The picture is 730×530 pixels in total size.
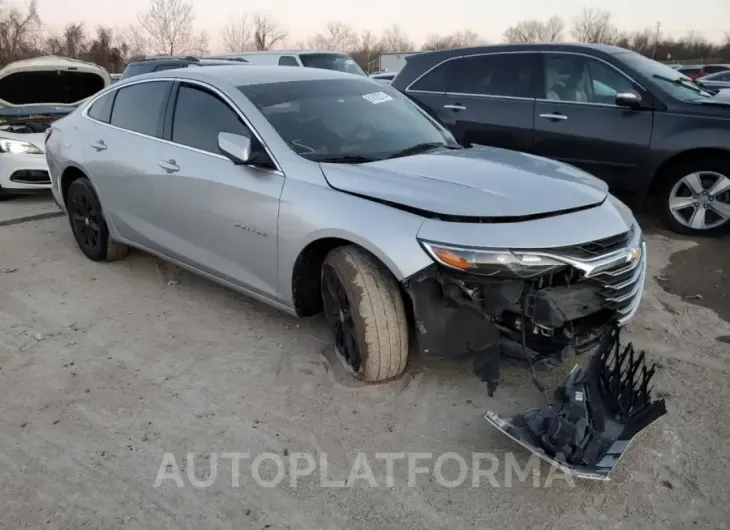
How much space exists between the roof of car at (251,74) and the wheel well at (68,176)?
1174 mm

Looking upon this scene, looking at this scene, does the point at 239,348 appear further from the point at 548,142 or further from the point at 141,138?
the point at 548,142

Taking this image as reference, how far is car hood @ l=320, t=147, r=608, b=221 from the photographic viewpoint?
289 cm

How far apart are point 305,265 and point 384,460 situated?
1.14m

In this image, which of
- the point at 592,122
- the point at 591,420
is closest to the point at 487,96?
the point at 592,122

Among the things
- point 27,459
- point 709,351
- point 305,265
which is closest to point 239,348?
point 305,265

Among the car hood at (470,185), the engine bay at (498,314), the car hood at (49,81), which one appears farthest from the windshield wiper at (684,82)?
the car hood at (49,81)

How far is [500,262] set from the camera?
2.72 meters

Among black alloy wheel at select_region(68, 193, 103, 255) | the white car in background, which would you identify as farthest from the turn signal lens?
the white car in background

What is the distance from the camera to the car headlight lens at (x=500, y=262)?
2723 millimetres

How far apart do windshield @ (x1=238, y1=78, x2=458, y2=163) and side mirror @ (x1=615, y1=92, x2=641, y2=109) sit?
2260mm

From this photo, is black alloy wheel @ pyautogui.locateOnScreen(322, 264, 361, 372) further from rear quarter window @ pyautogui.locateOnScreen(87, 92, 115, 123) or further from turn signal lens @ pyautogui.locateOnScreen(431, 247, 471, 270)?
rear quarter window @ pyautogui.locateOnScreen(87, 92, 115, 123)

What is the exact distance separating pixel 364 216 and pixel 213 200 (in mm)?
1151

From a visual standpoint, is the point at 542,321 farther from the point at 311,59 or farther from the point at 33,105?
the point at 311,59

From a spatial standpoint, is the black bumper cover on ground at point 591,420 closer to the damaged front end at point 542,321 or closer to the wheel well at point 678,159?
the damaged front end at point 542,321
